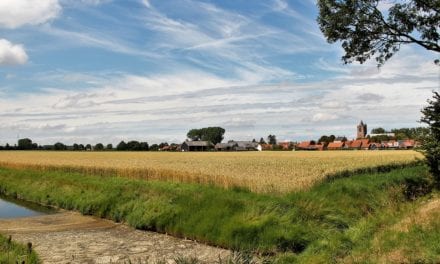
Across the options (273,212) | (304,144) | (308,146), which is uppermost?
(304,144)

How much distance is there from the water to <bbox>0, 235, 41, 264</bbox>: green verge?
52.4 feet

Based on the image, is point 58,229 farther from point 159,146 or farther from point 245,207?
point 159,146

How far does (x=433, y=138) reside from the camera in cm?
2122

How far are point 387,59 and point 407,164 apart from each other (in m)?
14.3

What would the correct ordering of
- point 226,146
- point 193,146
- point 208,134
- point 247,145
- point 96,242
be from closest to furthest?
1. point 96,242
2. point 193,146
3. point 226,146
4. point 247,145
5. point 208,134

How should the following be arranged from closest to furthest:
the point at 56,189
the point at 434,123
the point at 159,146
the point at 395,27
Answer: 1. the point at 434,123
2. the point at 395,27
3. the point at 56,189
4. the point at 159,146

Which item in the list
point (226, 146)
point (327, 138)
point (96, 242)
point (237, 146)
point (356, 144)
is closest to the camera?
point (96, 242)

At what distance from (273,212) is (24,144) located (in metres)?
157

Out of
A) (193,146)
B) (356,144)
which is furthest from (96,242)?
(356,144)

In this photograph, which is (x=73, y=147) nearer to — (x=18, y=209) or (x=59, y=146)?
(x=59, y=146)

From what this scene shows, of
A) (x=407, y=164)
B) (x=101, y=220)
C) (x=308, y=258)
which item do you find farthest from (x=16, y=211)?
(x=407, y=164)

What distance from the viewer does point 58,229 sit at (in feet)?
75.4

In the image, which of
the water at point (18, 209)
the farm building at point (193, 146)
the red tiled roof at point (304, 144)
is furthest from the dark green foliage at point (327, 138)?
the water at point (18, 209)

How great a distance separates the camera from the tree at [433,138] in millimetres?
20734
